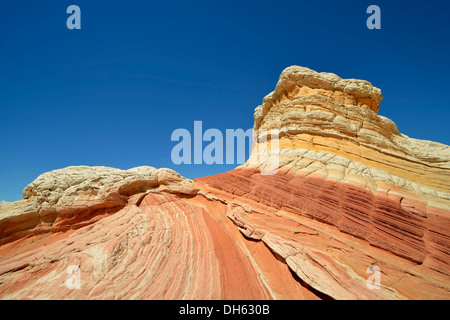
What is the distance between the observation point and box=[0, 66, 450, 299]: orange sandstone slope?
569 centimetres

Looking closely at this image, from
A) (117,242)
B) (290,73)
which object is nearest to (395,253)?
(117,242)

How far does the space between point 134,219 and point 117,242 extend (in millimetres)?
1721

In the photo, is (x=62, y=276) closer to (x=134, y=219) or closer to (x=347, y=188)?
(x=134, y=219)

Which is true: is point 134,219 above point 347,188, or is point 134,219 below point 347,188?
below

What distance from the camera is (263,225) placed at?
8.19m

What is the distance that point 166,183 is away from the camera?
12.0 metres

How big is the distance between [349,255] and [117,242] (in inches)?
344

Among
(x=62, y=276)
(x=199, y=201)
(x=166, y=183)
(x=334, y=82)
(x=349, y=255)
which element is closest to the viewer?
(x=62, y=276)

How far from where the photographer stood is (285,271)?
245 inches

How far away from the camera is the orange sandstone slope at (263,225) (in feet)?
18.7
